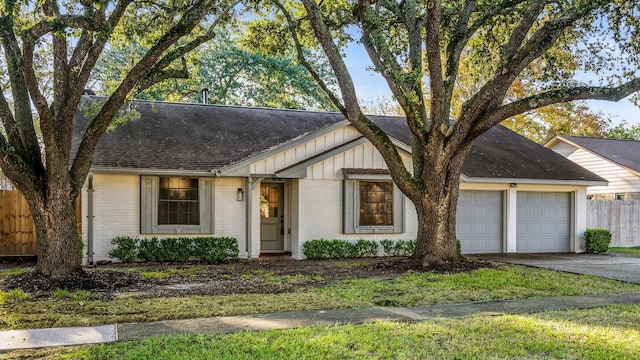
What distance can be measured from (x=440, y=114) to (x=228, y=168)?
527cm

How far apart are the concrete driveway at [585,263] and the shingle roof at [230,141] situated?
2367 mm

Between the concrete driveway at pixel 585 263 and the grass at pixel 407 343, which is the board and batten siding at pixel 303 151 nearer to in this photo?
the concrete driveway at pixel 585 263

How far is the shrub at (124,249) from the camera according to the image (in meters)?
13.4

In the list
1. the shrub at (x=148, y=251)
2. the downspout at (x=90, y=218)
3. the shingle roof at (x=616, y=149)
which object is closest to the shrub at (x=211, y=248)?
the shrub at (x=148, y=251)

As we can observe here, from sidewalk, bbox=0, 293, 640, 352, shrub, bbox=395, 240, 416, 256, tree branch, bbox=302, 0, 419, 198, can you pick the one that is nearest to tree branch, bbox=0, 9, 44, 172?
sidewalk, bbox=0, 293, 640, 352

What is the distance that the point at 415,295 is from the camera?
355 inches

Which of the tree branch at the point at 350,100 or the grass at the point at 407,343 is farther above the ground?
the tree branch at the point at 350,100

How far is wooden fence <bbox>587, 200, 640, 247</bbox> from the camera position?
20.0 metres

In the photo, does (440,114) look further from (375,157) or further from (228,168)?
(228,168)

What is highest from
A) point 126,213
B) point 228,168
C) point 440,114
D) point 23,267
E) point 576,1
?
point 576,1

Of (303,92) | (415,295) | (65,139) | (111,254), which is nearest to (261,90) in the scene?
(303,92)

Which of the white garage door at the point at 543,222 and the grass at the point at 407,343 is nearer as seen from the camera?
the grass at the point at 407,343

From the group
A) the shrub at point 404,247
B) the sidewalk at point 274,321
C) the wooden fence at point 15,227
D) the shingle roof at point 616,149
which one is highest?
the shingle roof at point 616,149

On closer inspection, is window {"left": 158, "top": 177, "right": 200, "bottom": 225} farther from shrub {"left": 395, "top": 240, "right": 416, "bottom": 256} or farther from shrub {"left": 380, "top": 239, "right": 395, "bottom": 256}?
shrub {"left": 395, "top": 240, "right": 416, "bottom": 256}
